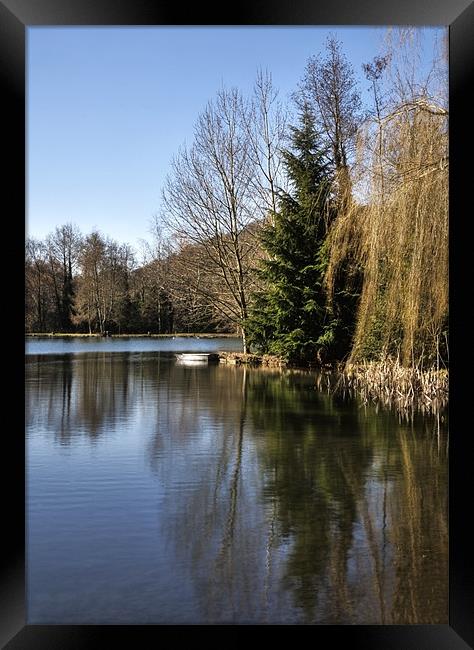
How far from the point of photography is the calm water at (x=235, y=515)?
304 centimetres

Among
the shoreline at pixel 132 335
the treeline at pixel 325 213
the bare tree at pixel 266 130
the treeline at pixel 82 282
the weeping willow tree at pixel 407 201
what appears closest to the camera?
the weeping willow tree at pixel 407 201

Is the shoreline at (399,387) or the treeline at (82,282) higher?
the treeline at (82,282)

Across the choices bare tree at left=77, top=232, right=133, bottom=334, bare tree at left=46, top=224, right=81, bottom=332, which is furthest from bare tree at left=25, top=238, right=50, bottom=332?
bare tree at left=77, top=232, right=133, bottom=334

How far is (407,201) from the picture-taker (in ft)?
20.0

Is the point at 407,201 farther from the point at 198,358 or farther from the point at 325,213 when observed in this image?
the point at 198,358

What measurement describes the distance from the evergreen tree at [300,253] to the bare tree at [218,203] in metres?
1.94

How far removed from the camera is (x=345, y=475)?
17.2 ft

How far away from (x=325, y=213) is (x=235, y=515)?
8690 mm

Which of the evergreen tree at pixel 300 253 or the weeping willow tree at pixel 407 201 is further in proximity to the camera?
the evergreen tree at pixel 300 253

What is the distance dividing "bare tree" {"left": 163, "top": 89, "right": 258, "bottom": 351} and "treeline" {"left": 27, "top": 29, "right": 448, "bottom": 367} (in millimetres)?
27

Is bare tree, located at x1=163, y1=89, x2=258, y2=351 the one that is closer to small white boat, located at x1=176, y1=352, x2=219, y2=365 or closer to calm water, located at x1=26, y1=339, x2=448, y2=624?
small white boat, located at x1=176, y1=352, x2=219, y2=365

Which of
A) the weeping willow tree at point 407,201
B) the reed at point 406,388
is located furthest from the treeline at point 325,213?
the reed at point 406,388
